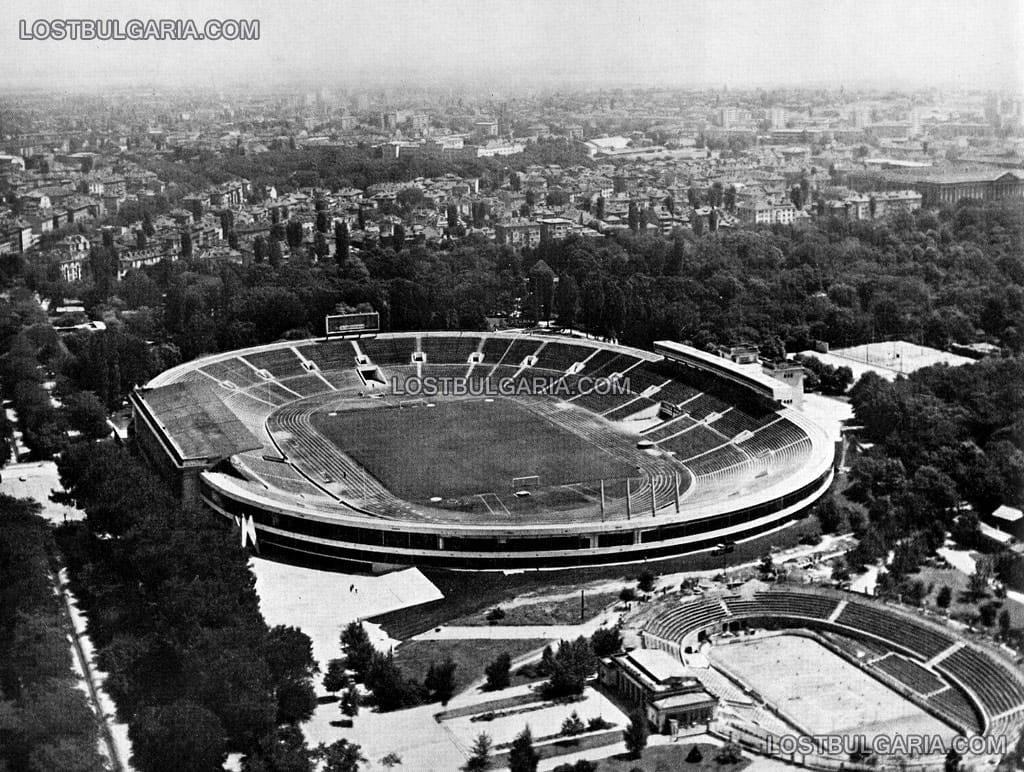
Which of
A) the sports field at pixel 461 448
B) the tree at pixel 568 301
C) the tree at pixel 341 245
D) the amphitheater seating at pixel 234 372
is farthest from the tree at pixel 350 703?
the tree at pixel 341 245

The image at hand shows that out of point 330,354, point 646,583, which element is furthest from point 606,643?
point 330,354

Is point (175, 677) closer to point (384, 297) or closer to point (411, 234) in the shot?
point (384, 297)

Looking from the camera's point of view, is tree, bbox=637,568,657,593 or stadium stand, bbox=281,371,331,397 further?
stadium stand, bbox=281,371,331,397

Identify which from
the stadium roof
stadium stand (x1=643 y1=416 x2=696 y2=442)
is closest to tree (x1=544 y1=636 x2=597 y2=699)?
the stadium roof

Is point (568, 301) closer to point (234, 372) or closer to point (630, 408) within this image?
point (630, 408)

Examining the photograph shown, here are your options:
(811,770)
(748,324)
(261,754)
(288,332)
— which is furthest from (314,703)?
(748,324)

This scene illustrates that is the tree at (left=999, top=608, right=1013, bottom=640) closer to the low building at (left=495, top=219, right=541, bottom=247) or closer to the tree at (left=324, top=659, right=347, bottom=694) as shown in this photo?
the tree at (left=324, top=659, right=347, bottom=694)

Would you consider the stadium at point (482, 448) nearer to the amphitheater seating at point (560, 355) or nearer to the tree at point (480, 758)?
the amphitheater seating at point (560, 355)
